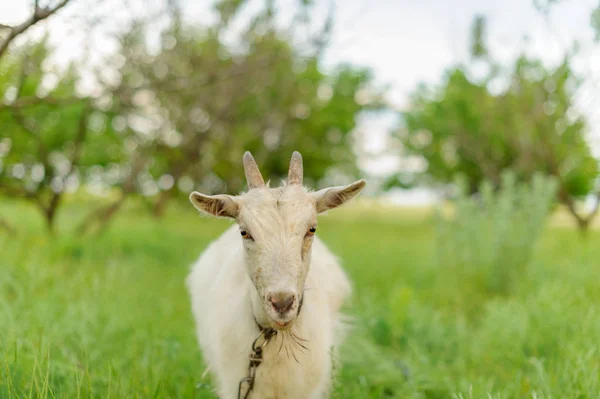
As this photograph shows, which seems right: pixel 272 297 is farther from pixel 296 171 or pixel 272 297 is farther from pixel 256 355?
pixel 296 171

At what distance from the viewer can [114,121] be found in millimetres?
12961

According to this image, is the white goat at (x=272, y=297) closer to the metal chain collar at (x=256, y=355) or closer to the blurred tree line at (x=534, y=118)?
the metal chain collar at (x=256, y=355)

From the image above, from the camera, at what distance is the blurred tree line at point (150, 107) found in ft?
23.9

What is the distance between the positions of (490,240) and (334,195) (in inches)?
179

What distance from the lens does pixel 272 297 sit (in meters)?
2.52

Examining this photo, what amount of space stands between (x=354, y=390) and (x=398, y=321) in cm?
157

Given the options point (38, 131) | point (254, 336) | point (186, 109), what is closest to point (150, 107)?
point (186, 109)

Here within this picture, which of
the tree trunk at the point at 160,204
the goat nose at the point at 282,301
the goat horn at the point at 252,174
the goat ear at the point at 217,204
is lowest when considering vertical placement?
the tree trunk at the point at 160,204

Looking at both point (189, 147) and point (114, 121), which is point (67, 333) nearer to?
point (189, 147)

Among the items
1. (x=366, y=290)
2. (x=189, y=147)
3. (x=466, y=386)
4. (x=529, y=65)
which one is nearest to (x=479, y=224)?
(x=366, y=290)

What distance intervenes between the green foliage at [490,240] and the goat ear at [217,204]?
448cm

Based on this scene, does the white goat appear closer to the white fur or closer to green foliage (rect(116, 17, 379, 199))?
the white fur

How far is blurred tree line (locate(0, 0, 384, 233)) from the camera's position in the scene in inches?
287

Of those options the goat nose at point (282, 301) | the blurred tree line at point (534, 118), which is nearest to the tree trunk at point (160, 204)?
the blurred tree line at point (534, 118)
